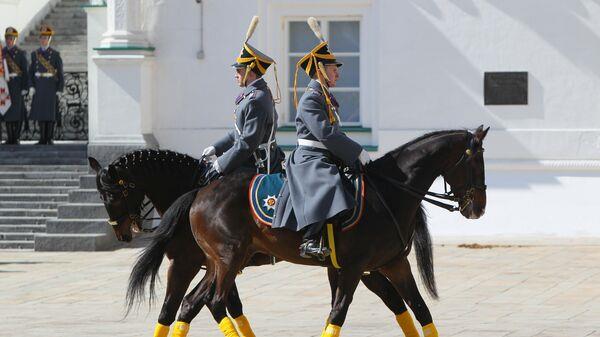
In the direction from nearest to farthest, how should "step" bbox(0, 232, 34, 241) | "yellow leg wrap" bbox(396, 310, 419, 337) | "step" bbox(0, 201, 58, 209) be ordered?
"yellow leg wrap" bbox(396, 310, 419, 337) < "step" bbox(0, 232, 34, 241) < "step" bbox(0, 201, 58, 209)

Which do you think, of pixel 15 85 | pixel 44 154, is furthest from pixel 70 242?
pixel 15 85

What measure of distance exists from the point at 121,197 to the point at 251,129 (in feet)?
3.82

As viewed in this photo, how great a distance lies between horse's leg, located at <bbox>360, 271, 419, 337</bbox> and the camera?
1038 cm

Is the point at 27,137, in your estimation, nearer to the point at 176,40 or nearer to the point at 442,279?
the point at 176,40

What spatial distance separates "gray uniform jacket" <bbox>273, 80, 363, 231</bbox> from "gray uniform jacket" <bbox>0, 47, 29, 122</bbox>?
1218 centimetres

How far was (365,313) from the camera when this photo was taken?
12.9 metres

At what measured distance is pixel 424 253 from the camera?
10797mm

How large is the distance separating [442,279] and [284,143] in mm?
5670

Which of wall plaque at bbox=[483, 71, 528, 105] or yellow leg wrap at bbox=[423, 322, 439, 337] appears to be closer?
yellow leg wrap at bbox=[423, 322, 439, 337]

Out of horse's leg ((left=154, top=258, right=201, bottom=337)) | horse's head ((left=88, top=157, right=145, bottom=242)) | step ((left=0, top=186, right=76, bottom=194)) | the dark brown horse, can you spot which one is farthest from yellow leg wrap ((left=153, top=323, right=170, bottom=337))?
step ((left=0, top=186, right=76, bottom=194))

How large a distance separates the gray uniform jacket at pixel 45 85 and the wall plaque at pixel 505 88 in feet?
21.4

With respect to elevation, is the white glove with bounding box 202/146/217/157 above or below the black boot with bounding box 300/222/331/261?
above

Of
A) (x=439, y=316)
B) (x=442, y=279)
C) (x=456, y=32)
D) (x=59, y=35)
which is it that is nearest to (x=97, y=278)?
(x=442, y=279)

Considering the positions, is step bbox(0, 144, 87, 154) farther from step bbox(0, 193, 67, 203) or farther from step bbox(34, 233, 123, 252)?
step bbox(34, 233, 123, 252)
